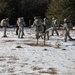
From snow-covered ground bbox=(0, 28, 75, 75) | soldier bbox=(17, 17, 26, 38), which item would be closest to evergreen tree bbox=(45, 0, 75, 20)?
soldier bbox=(17, 17, 26, 38)

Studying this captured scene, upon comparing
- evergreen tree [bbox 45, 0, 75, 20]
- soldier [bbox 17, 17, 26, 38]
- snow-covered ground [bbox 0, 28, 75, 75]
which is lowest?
snow-covered ground [bbox 0, 28, 75, 75]

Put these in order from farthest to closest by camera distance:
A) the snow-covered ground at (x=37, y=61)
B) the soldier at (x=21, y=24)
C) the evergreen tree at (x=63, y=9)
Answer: the evergreen tree at (x=63, y=9) → the soldier at (x=21, y=24) → the snow-covered ground at (x=37, y=61)

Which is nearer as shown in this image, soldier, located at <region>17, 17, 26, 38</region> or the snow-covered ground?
the snow-covered ground

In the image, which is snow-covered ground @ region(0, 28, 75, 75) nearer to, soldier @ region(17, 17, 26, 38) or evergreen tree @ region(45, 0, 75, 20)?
soldier @ region(17, 17, 26, 38)

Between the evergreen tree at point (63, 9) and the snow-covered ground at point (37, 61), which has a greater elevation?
the evergreen tree at point (63, 9)

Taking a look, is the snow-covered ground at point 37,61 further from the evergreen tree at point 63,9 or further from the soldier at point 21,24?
the evergreen tree at point 63,9

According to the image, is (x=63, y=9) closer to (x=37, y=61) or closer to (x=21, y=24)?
(x=21, y=24)

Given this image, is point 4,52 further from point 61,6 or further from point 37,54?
point 61,6

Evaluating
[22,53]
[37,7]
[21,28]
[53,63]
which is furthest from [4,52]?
[37,7]

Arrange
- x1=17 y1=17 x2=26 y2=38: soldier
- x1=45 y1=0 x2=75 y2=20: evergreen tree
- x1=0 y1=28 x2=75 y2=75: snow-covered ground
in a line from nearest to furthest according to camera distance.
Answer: x1=0 y1=28 x2=75 y2=75: snow-covered ground → x1=17 y1=17 x2=26 y2=38: soldier → x1=45 y1=0 x2=75 y2=20: evergreen tree

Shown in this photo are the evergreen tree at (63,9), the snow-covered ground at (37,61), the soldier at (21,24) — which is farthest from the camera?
the evergreen tree at (63,9)

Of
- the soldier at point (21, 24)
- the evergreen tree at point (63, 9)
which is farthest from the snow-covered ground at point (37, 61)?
the evergreen tree at point (63, 9)

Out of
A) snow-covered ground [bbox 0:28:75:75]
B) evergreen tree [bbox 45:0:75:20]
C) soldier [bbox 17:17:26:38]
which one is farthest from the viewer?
evergreen tree [bbox 45:0:75:20]

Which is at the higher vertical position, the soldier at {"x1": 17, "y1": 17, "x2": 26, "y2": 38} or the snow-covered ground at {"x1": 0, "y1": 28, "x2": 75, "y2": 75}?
the soldier at {"x1": 17, "y1": 17, "x2": 26, "y2": 38}
